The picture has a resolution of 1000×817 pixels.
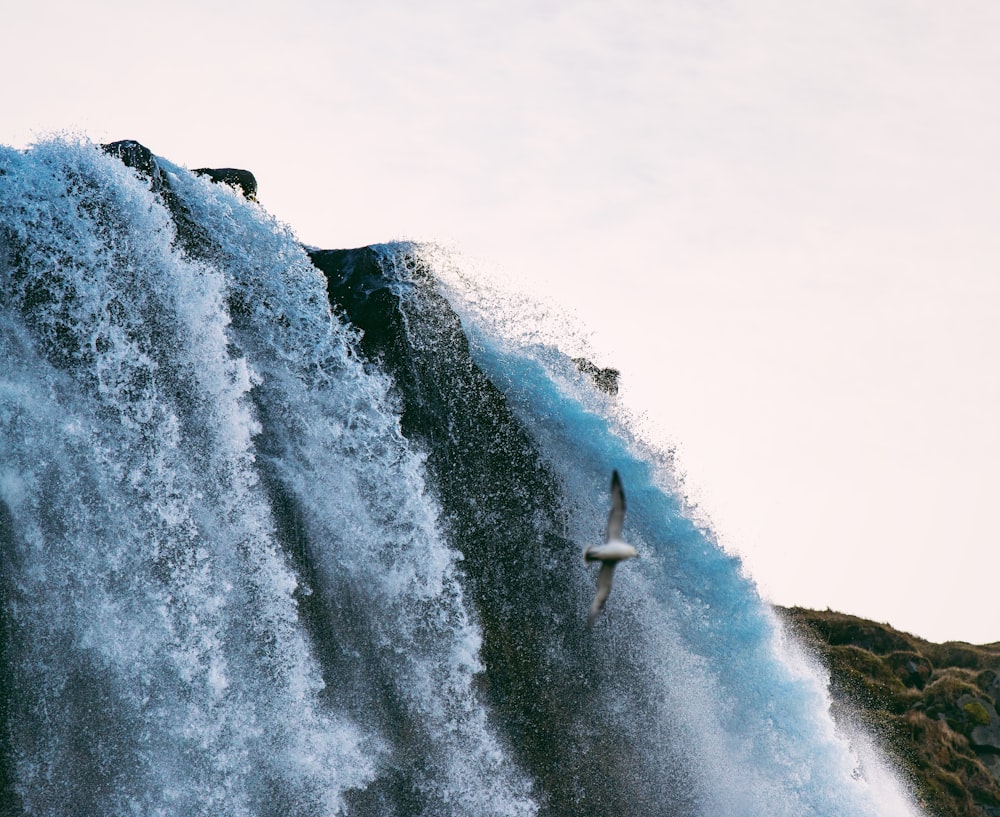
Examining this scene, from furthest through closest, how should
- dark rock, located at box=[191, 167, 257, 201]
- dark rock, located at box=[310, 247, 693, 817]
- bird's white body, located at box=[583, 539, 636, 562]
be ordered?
1. dark rock, located at box=[191, 167, 257, 201]
2. dark rock, located at box=[310, 247, 693, 817]
3. bird's white body, located at box=[583, 539, 636, 562]

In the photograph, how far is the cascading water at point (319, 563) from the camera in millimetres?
9766

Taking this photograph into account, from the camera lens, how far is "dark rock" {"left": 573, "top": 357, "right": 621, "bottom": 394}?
46.9 feet

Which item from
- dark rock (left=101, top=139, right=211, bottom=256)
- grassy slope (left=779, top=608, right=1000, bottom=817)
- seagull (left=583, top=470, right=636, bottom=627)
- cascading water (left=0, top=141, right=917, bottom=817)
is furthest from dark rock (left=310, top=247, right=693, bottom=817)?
grassy slope (left=779, top=608, right=1000, bottom=817)

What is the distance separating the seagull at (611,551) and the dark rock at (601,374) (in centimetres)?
631

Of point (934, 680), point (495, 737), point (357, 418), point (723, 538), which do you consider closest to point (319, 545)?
point (357, 418)

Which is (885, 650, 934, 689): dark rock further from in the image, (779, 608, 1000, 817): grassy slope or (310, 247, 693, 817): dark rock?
(310, 247, 693, 817): dark rock

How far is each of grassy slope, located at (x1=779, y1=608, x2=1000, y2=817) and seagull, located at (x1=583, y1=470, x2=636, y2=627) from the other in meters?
13.5

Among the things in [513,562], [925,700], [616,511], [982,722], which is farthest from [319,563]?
[982,722]


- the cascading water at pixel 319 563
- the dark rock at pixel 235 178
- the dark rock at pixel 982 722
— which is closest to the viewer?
the cascading water at pixel 319 563

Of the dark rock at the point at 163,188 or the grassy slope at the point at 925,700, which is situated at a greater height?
the dark rock at the point at 163,188

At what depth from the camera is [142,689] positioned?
9.74 metres

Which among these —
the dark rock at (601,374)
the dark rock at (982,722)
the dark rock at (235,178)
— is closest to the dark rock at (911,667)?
the dark rock at (982,722)

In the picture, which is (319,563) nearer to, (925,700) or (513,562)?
(513,562)

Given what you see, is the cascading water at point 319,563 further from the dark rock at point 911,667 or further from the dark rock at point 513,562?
the dark rock at point 911,667
